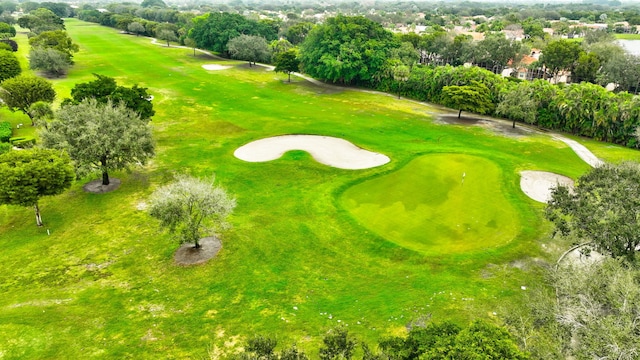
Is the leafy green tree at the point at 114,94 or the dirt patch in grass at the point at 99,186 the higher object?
the leafy green tree at the point at 114,94

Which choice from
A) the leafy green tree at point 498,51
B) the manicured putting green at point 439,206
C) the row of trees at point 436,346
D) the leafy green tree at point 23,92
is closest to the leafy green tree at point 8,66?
the leafy green tree at point 23,92

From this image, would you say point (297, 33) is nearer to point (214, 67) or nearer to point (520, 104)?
point (214, 67)

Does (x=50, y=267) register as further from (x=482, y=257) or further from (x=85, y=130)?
(x=482, y=257)

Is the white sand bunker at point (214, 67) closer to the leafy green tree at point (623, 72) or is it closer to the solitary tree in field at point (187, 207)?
the solitary tree in field at point (187, 207)

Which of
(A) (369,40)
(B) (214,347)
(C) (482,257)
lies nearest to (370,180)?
(C) (482,257)

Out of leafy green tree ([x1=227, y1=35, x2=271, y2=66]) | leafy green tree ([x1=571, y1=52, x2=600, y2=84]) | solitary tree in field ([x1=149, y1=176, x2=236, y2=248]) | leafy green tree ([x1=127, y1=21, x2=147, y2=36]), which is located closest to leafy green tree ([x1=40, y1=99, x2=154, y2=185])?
solitary tree in field ([x1=149, y1=176, x2=236, y2=248])

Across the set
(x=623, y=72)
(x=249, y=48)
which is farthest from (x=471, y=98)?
(x=249, y=48)
